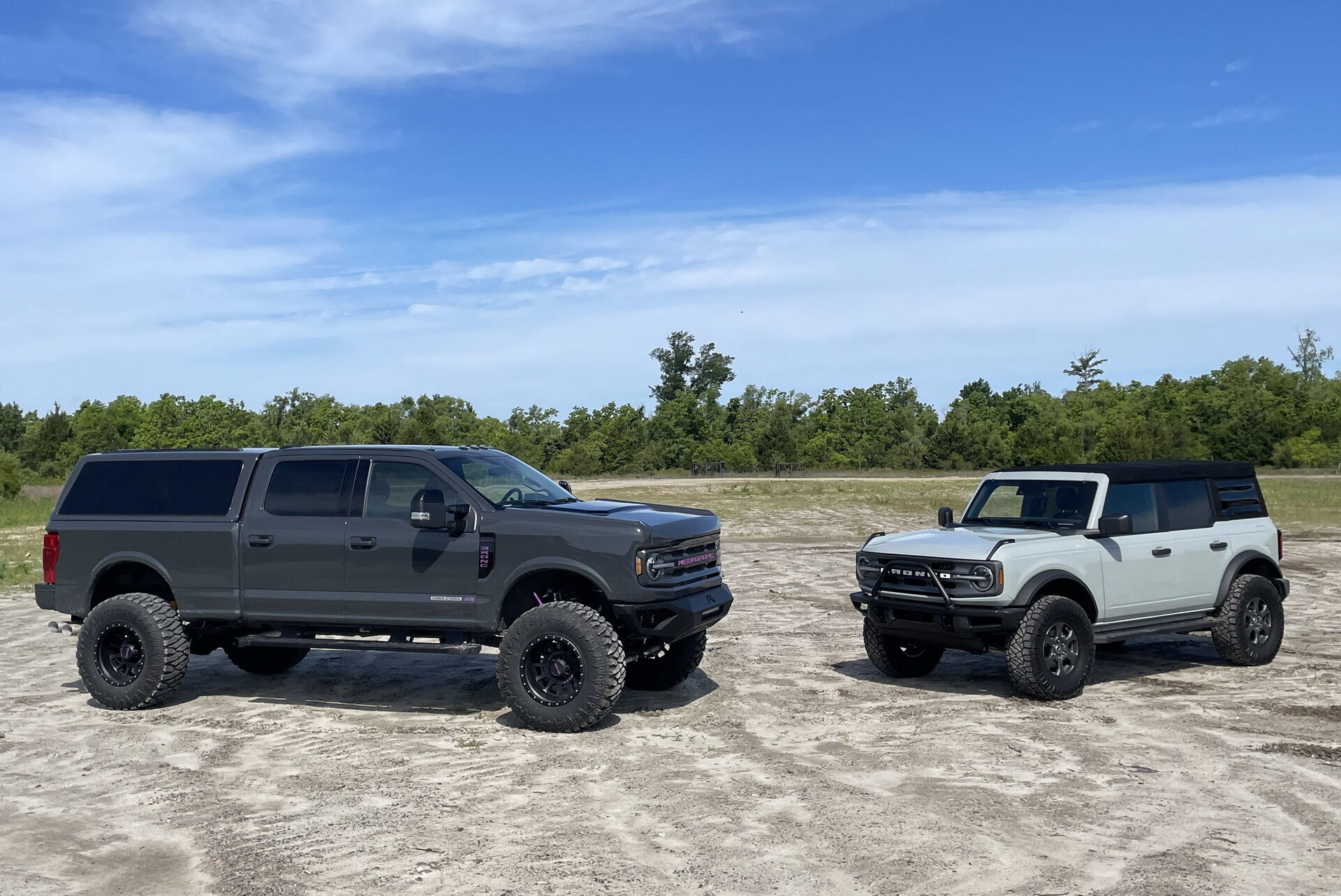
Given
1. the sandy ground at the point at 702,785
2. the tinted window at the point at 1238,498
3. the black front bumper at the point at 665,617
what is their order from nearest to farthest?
1. the sandy ground at the point at 702,785
2. the black front bumper at the point at 665,617
3. the tinted window at the point at 1238,498

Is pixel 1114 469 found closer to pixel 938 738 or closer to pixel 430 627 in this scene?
pixel 938 738

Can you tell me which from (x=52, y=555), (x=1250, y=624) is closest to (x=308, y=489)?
(x=52, y=555)

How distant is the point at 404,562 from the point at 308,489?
121 centimetres

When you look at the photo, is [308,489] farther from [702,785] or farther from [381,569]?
[702,785]

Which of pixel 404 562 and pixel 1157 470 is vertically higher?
pixel 1157 470

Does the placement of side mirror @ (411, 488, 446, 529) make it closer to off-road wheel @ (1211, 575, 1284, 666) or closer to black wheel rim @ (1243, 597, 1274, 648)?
off-road wheel @ (1211, 575, 1284, 666)

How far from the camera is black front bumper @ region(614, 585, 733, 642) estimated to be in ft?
29.2

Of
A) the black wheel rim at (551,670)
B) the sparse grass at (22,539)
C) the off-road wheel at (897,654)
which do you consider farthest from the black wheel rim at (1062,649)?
the sparse grass at (22,539)

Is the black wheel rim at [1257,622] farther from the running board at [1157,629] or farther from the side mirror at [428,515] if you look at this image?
the side mirror at [428,515]

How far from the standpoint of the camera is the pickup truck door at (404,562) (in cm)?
925

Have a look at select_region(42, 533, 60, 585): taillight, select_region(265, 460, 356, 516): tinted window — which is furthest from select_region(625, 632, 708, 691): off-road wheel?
select_region(42, 533, 60, 585): taillight

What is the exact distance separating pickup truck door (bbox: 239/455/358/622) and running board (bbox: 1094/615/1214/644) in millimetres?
6487

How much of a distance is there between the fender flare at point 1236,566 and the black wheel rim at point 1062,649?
2108mm

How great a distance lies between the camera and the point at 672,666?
10414 mm
